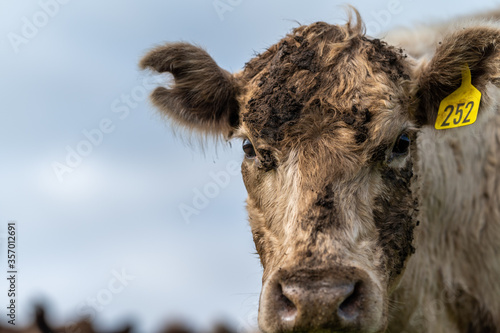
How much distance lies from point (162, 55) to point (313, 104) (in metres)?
1.77

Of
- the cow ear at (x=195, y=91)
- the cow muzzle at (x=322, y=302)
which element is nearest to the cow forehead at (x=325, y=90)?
the cow ear at (x=195, y=91)

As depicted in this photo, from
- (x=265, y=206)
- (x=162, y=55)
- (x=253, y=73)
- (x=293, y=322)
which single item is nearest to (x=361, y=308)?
(x=293, y=322)

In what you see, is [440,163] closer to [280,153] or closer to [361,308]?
[280,153]

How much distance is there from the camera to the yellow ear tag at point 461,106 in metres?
4.76

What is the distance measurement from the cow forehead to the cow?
11 mm

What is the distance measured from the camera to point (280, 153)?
14.5 feet

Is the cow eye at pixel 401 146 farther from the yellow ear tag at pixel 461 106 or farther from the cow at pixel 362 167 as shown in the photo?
the yellow ear tag at pixel 461 106

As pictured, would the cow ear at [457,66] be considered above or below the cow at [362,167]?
above

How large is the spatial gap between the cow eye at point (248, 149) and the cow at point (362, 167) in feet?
0.06

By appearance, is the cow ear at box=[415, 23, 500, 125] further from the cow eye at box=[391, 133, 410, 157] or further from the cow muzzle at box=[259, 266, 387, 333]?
the cow muzzle at box=[259, 266, 387, 333]

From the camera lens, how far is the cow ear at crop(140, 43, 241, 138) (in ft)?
17.9

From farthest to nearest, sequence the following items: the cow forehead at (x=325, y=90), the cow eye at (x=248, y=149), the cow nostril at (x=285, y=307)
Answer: the cow eye at (x=248, y=149) < the cow forehead at (x=325, y=90) < the cow nostril at (x=285, y=307)

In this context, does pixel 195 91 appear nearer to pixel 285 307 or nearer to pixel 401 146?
pixel 401 146

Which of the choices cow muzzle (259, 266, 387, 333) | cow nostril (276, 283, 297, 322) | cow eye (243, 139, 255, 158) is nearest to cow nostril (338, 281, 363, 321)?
cow muzzle (259, 266, 387, 333)
